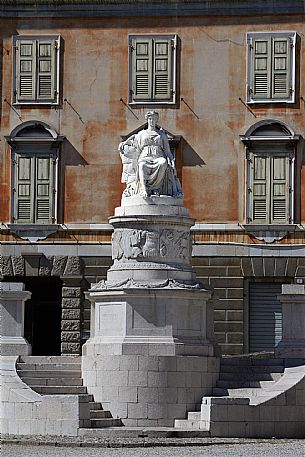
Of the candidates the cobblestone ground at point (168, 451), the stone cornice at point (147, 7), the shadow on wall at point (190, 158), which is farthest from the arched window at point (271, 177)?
the cobblestone ground at point (168, 451)

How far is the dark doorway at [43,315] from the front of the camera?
161 feet

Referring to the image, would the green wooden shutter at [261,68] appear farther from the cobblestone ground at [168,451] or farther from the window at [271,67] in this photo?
the cobblestone ground at [168,451]

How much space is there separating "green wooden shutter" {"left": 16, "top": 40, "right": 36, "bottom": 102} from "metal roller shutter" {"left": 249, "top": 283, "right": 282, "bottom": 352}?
817 cm

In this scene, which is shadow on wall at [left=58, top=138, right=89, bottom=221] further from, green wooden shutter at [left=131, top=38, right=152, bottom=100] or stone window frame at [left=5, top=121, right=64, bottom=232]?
green wooden shutter at [left=131, top=38, right=152, bottom=100]

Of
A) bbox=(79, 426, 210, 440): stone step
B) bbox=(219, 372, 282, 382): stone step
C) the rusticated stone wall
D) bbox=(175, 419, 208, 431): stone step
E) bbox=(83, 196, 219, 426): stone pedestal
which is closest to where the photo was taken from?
bbox=(79, 426, 210, 440): stone step

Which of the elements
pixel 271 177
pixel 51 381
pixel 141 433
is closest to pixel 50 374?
pixel 51 381

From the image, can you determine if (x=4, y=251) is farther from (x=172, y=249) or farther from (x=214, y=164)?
(x=172, y=249)

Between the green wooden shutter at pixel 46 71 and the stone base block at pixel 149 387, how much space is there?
15063mm

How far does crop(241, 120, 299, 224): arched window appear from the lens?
48250 millimetres

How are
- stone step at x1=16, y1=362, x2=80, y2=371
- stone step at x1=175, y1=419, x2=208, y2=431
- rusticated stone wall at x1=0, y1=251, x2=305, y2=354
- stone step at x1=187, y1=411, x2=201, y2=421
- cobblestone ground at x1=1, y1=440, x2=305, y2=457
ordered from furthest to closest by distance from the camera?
rusticated stone wall at x1=0, y1=251, x2=305, y2=354 → stone step at x1=16, y1=362, x2=80, y2=371 → stone step at x1=187, y1=411, x2=201, y2=421 → stone step at x1=175, y1=419, x2=208, y2=431 → cobblestone ground at x1=1, y1=440, x2=305, y2=457

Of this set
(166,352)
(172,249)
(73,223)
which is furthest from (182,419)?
(73,223)

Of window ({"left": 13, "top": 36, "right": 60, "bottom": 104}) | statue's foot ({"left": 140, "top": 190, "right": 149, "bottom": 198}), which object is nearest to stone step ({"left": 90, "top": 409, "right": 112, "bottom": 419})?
statue's foot ({"left": 140, "top": 190, "right": 149, "bottom": 198})

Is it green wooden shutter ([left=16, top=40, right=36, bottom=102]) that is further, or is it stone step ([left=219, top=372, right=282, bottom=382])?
green wooden shutter ([left=16, top=40, right=36, bottom=102])

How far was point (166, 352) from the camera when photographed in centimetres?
3572
